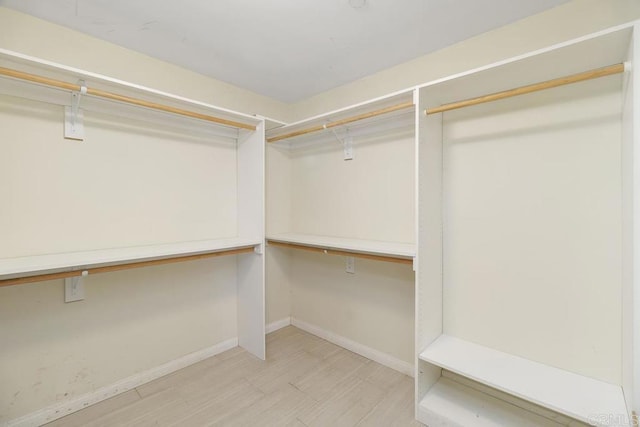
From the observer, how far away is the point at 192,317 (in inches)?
90.3

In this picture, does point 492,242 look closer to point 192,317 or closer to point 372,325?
point 372,325

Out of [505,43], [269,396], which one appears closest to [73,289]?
[269,396]

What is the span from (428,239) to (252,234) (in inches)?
54.6

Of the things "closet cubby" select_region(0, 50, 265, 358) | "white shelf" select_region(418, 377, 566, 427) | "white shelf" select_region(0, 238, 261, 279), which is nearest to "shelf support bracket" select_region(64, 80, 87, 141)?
"closet cubby" select_region(0, 50, 265, 358)

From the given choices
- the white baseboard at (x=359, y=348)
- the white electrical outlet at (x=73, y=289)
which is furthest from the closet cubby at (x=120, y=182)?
the white baseboard at (x=359, y=348)

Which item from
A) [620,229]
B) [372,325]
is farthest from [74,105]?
[620,229]

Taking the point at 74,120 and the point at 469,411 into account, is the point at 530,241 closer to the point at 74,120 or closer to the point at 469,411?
the point at 469,411

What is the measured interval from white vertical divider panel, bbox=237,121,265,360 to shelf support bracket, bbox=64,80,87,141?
3.57 feet

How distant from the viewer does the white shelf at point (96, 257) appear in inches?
52.9

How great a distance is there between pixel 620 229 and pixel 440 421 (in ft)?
4.43

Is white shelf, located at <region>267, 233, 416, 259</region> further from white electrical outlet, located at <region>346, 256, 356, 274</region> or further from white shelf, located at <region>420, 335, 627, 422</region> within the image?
white shelf, located at <region>420, 335, 627, 422</region>

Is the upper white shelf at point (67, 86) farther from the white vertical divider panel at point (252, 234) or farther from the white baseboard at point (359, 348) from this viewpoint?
the white baseboard at point (359, 348)

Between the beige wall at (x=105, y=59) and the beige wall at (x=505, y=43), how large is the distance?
114 cm

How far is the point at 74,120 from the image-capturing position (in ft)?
5.65
